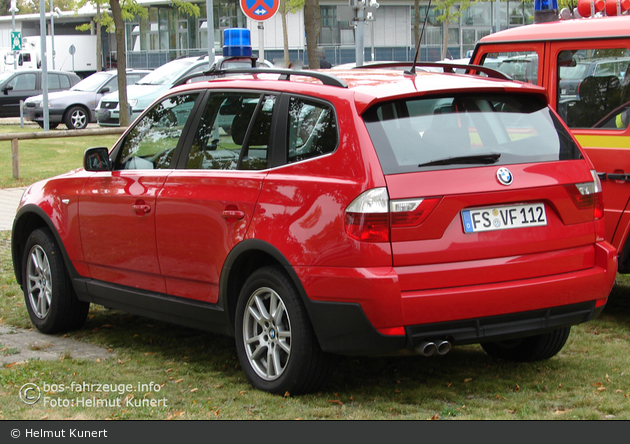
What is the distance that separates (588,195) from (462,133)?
2.69ft

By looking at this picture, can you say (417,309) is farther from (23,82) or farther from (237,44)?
(23,82)

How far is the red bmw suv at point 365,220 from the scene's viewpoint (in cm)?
430

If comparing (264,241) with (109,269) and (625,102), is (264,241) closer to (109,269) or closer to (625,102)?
(109,269)

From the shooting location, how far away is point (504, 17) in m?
53.9

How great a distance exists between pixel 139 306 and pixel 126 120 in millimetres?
16918

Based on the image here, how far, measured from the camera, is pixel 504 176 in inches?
177

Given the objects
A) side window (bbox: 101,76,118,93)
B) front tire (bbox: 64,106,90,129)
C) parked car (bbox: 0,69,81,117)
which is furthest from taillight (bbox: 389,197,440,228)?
parked car (bbox: 0,69,81,117)

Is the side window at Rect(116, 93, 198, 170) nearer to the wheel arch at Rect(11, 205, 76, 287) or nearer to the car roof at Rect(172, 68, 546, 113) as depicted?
the car roof at Rect(172, 68, 546, 113)

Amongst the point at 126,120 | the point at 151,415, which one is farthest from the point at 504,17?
the point at 151,415

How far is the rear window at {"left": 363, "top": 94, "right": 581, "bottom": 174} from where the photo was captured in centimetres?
443

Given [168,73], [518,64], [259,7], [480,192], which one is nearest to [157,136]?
[480,192]

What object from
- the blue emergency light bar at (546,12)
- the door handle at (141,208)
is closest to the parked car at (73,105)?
the blue emergency light bar at (546,12)

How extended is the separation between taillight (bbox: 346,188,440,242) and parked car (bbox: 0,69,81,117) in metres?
28.7

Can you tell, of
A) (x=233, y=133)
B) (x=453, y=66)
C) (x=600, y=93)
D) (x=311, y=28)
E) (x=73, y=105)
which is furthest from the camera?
(x=73, y=105)
